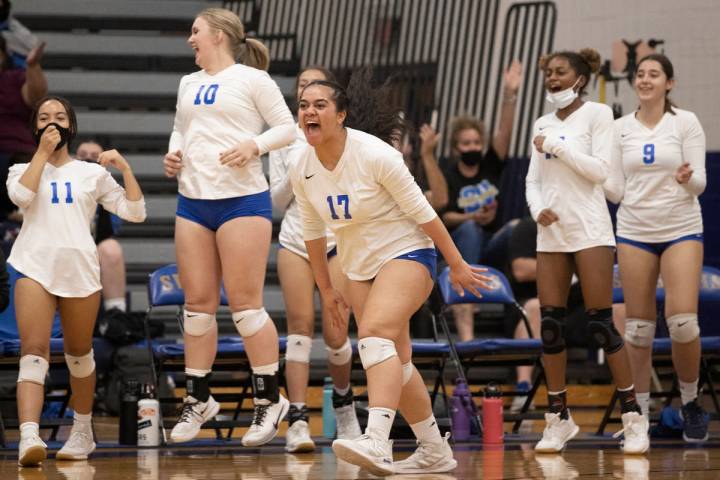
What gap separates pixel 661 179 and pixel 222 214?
7.89 ft

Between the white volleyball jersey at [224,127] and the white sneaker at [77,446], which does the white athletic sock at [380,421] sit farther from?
the white sneaker at [77,446]

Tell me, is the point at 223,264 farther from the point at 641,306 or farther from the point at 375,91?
the point at 641,306

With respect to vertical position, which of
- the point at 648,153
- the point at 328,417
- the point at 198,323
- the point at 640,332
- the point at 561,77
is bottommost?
the point at 328,417

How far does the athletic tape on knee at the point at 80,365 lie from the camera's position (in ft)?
19.8

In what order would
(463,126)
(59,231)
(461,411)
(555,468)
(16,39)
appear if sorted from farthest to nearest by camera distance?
1. (16,39)
2. (463,126)
3. (461,411)
4. (59,231)
5. (555,468)

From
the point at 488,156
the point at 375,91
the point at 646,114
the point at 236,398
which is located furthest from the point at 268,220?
the point at 488,156

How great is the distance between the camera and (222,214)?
577cm

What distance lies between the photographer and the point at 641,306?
22.4ft

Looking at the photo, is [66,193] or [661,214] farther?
[661,214]

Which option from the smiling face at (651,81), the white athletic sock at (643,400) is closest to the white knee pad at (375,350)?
the white athletic sock at (643,400)

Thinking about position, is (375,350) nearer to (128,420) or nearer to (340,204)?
(340,204)

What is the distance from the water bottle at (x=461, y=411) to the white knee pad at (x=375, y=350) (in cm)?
251

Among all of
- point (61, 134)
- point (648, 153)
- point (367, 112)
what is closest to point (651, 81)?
point (648, 153)

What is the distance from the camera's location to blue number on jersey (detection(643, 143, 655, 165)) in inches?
266
